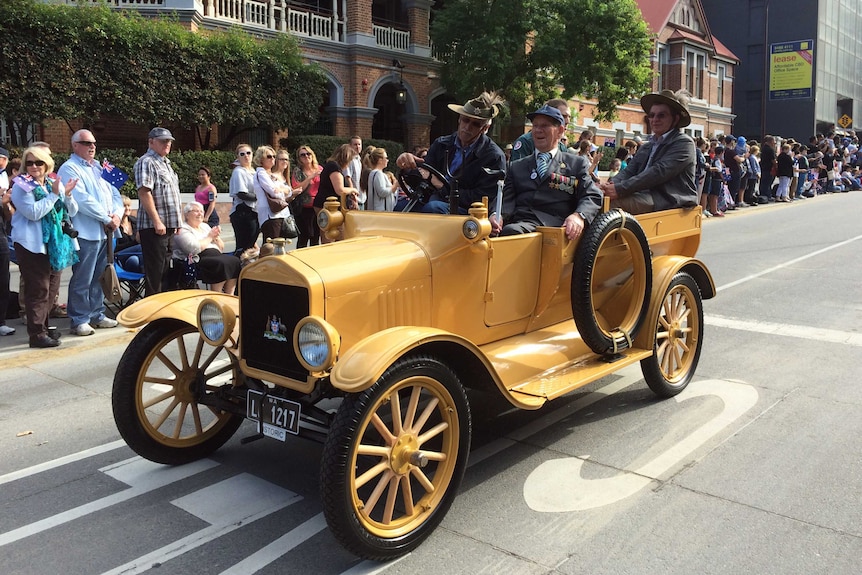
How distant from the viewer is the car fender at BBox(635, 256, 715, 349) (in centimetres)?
496

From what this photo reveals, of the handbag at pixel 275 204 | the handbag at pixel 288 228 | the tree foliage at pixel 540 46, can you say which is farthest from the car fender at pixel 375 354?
the tree foliage at pixel 540 46

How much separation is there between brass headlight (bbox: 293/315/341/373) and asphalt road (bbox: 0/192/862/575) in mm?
831

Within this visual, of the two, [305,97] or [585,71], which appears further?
[585,71]

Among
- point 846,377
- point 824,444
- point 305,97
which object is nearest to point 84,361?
point 824,444

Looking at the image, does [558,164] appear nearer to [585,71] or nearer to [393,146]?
[393,146]

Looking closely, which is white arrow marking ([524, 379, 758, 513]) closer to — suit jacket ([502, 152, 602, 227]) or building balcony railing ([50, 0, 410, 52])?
suit jacket ([502, 152, 602, 227])

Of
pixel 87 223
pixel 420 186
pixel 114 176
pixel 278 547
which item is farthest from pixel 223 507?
pixel 114 176

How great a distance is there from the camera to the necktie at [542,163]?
491 cm

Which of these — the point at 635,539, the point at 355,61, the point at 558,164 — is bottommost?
the point at 635,539

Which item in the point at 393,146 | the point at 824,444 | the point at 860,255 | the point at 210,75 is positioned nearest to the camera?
the point at 824,444

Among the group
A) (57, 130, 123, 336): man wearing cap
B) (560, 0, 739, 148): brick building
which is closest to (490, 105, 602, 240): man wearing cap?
(57, 130, 123, 336): man wearing cap

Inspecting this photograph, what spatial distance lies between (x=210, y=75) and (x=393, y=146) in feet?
23.1

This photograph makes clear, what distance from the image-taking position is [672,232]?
565 centimetres

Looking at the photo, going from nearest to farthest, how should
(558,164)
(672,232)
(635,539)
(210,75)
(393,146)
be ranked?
(635,539)
(558,164)
(672,232)
(210,75)
(393,146)
